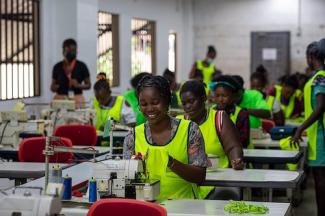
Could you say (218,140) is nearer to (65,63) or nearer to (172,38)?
(65,63)

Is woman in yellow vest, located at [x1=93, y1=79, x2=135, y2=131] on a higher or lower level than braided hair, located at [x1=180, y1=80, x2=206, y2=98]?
lower

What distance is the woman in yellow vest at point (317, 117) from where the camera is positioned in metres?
5.20

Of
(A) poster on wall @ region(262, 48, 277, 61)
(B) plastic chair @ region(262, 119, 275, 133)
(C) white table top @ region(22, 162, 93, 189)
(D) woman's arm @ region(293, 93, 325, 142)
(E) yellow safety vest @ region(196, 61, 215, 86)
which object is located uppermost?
(A) poster on wall @ region(262, 48, 277, 61)

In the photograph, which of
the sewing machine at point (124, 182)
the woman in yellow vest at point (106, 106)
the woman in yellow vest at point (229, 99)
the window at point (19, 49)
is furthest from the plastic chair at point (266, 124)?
the sewing machine at point (124, 182)

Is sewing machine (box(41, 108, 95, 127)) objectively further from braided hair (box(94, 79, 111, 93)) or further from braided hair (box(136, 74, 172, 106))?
braided hair (box(136, 74, 172, 106))

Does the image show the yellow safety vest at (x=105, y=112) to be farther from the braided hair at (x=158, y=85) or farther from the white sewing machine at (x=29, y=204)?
the white sewing machine at (x=29, y=204)

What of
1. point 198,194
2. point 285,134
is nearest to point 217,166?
point 198,194

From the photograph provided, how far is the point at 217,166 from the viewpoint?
468 cm

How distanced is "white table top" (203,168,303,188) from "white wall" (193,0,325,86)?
1114 centimetres

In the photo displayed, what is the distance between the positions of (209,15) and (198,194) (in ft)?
40.6

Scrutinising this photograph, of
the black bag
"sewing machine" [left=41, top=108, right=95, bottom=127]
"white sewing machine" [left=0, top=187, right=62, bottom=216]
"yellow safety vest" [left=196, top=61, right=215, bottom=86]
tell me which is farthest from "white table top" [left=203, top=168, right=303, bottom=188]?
"yellow safety vest" [left=196, top=61, right=215, bottom=86]

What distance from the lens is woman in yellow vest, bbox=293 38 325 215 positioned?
520 cm

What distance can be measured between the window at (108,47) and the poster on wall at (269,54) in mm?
4203

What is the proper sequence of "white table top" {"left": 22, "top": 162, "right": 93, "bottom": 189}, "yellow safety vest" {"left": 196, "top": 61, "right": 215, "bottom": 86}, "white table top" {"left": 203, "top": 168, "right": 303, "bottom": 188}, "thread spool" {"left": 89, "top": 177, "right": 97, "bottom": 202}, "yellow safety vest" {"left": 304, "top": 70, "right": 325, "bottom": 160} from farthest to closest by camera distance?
"yellow safety vest" {"left": 196, "top": 61, "right": 215, "bottom": 86} → "yellow safety vest" {"left": 304, "top": 70, "right": 325, "bottom": 160} → "white table top" {"left": 203, "top": 168, "right": 303, "bottom": 188} → "white table top" {"left": 22, "top": 162, "right": 93, "bottom": 189} → "thread spool" {"left": 89, "top": 177, "right": 97, "bottom": 202}
